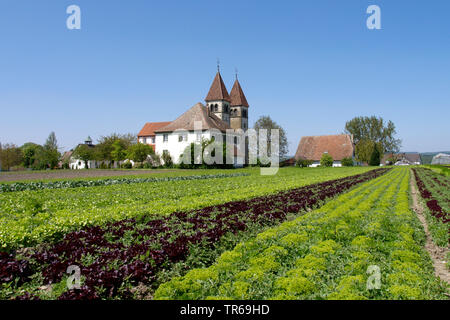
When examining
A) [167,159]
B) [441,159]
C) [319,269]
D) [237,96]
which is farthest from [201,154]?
[441,159]

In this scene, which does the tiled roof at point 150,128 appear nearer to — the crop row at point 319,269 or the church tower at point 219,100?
the church tower at point 219,100

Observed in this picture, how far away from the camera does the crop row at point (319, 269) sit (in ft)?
14.1

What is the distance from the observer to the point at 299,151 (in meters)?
80.9

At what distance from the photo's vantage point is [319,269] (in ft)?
16.7

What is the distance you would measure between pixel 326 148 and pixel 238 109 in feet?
78.1

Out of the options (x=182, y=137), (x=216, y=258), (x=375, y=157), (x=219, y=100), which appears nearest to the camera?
(x=216, y=258)

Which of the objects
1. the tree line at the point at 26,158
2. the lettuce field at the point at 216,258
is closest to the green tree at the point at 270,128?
the tree line at the point at 26,158

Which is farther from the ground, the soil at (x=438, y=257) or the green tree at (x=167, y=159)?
the green tree at (x=167, y=159)

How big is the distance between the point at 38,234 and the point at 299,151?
7776cm

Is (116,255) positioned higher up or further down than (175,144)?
further down

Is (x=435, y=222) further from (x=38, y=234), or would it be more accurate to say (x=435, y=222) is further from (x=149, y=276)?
(x=38, y=234)

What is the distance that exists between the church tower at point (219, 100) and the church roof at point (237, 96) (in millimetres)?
3361

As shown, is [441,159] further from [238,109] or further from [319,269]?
[319,269]
